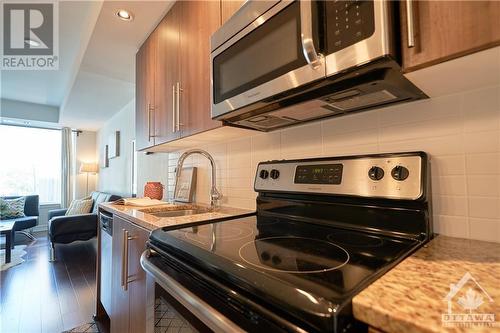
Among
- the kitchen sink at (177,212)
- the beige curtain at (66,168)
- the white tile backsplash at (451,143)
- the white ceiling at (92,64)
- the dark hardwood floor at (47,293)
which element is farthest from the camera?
the beige curtain at (66,168)

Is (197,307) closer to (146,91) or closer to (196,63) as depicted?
(196,63)

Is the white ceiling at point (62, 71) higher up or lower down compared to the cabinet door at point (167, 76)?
higher up

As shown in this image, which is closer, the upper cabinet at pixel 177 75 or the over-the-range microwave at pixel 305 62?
the over-the-range microwave at pixel 305 62

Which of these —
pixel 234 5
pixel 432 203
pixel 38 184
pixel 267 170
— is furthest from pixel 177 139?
pixel 38 184

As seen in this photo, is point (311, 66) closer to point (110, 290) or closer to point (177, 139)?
point (177, 139)

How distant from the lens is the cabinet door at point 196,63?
118 centimetres

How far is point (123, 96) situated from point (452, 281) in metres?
3.78

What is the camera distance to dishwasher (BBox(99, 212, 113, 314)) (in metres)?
1.57

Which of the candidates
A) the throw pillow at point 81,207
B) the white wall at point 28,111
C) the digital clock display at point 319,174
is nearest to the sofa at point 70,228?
the throw pillow at point 81,207

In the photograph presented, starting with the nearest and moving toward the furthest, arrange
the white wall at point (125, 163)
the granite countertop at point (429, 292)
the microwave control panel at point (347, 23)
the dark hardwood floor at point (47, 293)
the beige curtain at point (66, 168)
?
the granite countertop at point (429, 292) → the microwave control panel at point (347, 23) → the dark hardwood floor at point (47, 293) → the white wall at point (125, 163) → the beige curtain at point (66, 168)

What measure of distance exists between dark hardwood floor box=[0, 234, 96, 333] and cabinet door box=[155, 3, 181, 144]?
156 cm

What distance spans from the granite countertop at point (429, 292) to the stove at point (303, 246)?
0.03 metres

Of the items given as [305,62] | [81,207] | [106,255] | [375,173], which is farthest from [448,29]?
[81,207]

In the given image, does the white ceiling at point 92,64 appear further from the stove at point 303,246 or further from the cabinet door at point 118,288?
the stove at point 303,246
